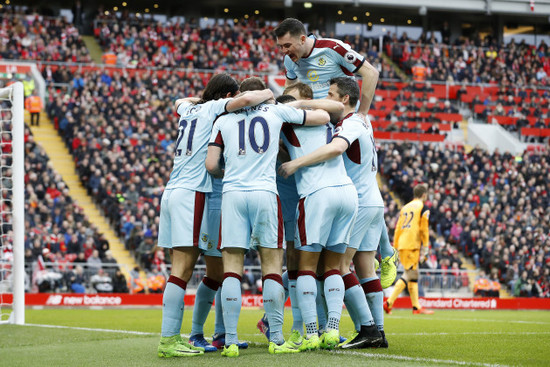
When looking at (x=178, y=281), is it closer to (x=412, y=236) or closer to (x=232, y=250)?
(x=232, y=250)

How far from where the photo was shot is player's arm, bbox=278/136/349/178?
24.5 ft

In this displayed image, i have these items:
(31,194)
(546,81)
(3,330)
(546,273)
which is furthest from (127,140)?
(546,81)

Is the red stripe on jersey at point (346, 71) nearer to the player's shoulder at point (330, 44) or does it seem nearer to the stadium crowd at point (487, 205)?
the player's shoulder at point (330, 44)

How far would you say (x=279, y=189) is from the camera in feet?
27.1

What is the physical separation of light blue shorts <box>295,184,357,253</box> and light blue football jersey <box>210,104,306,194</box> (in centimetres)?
40

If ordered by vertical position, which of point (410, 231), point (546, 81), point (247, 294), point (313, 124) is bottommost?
point (247, 294)

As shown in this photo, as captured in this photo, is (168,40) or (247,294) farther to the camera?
(168,40)

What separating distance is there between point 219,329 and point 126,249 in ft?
51.7

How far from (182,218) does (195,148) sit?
71 centimetres

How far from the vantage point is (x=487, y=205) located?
92.8ft

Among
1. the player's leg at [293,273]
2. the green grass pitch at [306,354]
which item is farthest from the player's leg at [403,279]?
the player's leg at [293,273]

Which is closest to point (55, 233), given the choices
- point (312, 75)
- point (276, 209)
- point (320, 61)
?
point (312, 75)

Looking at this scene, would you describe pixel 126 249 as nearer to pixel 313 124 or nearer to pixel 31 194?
pixel 31 194

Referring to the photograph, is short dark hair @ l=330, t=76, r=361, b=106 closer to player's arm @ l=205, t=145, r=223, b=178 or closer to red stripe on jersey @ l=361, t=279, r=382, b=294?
player's arm @ l=205, t=145, r=223, b=178
